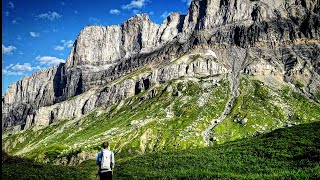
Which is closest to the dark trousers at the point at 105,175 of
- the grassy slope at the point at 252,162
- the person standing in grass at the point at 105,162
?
the person standing in grass at the point at 105,162

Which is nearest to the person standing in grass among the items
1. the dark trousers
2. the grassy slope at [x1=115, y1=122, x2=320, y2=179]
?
the dark trousers

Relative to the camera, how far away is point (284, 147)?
53188 mm

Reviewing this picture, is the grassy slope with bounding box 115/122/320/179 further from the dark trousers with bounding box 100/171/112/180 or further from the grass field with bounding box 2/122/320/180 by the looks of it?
the dark trousers with bounding box 100/171/112/180

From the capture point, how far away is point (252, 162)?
48.4 metres

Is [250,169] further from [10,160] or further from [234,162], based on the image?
[10,160]

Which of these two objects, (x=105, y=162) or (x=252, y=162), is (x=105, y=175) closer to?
(x=105, y=162)

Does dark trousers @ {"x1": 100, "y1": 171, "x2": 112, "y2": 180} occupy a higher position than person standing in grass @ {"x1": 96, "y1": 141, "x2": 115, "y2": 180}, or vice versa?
person standing in grass @ {"x1": 96, "y1": 141, "x2": 115, "y2": 180}

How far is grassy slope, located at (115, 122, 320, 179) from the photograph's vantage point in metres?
40.1

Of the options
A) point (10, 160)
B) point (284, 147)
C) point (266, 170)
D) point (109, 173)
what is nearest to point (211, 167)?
point (266, 170)

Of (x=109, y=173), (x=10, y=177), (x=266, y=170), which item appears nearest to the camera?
(x=109, y=173)

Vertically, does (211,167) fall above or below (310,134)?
below

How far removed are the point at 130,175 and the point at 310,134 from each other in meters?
30.1

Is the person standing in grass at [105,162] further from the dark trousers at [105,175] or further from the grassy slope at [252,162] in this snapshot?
the grassy slope at [252,162]

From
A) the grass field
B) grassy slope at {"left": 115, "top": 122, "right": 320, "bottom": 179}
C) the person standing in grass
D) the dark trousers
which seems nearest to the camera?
the person standing in grass
